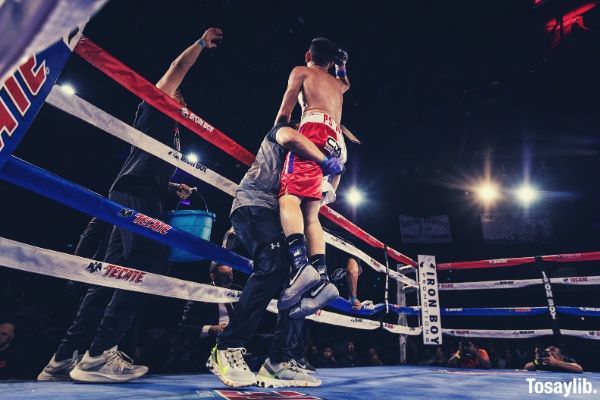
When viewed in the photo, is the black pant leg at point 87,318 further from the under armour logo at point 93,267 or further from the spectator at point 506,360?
the spectator at point 506,360

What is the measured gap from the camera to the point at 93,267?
1535 millimetres

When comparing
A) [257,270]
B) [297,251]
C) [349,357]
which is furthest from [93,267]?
[349,357]

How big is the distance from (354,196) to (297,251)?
30.0ft

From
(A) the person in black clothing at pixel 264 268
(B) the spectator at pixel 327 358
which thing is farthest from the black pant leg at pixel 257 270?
(B) the spectator at pixel 327 358

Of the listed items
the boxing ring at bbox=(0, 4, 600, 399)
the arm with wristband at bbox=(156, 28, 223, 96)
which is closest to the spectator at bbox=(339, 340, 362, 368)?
the boxing ring at bbox=(0, 4, 600, 399)

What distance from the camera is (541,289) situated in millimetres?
9070

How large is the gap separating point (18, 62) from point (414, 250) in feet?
39.3

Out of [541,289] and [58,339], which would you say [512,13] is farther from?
[58,339]

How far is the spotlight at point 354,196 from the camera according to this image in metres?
10.6

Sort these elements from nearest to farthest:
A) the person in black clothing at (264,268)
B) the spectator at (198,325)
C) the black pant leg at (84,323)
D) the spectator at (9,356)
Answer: the person in black clothing at (264,268) < the black pant leg at (84,323) < the spectator at (9,356) < the spectator at (198,325)

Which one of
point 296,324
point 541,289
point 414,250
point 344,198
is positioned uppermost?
point 344,198

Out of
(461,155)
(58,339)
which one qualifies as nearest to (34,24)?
(58,339)

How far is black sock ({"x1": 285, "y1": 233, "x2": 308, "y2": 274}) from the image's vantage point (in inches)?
64.9

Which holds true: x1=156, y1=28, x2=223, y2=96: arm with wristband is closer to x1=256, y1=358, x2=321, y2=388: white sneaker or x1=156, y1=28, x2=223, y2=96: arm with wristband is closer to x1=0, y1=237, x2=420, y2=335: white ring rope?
x1=0, y1=237, x2=420, y2=335: white ring rope
